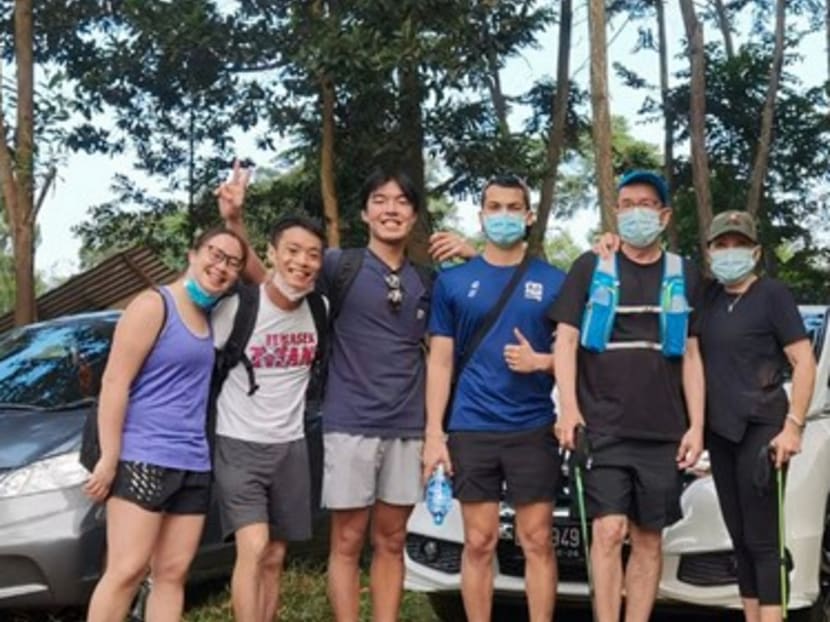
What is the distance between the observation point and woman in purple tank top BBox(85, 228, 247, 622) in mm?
3938

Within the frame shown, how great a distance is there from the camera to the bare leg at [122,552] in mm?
3953

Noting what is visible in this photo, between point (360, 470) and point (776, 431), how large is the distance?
1636 mm

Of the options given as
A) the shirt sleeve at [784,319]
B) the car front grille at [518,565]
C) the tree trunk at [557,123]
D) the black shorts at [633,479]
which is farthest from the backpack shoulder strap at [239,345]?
the tree trunk at [557,123]

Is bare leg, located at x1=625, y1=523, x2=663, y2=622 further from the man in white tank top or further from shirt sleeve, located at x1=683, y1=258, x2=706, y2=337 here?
the man in white tank top

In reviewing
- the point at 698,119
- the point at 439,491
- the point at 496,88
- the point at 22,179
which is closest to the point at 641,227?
the point at 439,491

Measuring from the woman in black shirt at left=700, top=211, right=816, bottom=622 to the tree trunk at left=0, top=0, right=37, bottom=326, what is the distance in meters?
6.84

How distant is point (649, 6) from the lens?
2412 cm

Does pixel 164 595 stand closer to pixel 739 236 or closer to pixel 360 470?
pixel 360 470

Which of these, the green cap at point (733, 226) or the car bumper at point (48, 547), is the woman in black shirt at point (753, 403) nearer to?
the green cap at point (733, 226)

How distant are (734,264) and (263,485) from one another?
207 centimetres

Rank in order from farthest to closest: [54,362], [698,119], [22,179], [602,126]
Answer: [698,119] < [602,126] < [22,179] < [54,362]

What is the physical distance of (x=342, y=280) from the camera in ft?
14.8

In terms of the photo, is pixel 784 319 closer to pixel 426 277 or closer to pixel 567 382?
pixel 567 382

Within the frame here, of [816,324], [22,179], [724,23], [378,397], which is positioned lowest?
[378,397]
